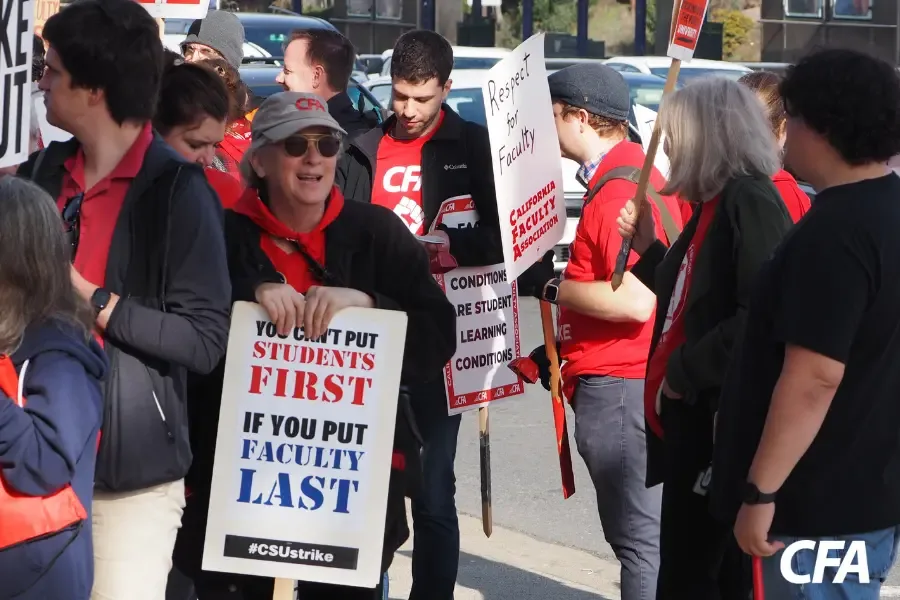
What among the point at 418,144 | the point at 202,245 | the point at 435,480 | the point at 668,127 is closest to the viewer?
the point at 202,245

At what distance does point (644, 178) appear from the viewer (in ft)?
13.3

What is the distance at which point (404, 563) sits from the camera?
229 inches

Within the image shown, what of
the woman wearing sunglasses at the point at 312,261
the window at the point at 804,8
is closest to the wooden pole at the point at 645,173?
the woman wearing sunglasses at the point at 312,261

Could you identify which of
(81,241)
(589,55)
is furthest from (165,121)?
(589,55)

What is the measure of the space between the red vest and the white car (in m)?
11.7

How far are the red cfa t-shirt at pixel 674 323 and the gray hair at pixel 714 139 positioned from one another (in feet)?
0.23

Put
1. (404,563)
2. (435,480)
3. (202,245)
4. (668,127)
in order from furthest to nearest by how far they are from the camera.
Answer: (404,563), (435,480), (668,127), (202,245)

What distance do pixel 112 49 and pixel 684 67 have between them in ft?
45.1

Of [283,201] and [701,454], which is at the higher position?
[283,201]

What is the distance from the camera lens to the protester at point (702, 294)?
3576mm

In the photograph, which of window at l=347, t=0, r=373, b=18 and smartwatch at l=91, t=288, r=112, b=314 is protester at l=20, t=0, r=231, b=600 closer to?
smartwatch at l=91, t=288, r=112, b=314

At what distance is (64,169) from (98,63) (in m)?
0.28

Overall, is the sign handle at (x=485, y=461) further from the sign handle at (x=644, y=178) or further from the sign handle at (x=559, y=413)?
the sign handle at (x=644, y=178)

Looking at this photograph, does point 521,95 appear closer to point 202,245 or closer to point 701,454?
point 701,454
